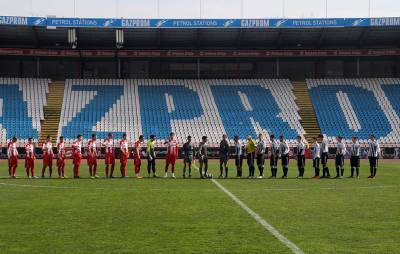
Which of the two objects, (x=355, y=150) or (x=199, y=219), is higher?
(x=355, y=150)

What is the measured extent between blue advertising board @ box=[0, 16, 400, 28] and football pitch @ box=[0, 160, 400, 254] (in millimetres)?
33224

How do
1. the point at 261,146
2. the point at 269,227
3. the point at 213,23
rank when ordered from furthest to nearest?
the point at 213,23
the point at 261,146
the point at 269,227

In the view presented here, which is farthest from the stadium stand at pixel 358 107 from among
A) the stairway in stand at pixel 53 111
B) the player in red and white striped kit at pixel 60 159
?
the player in red and white striped kit at pixel 60 159

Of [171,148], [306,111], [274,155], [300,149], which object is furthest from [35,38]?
[300,149]

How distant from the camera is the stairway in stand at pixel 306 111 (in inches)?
2107

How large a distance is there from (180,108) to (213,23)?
8298 millimetres

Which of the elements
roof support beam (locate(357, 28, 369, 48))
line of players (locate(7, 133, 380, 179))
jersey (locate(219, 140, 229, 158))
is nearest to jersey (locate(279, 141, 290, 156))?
line of players (locate(7, 133, 380, 179))

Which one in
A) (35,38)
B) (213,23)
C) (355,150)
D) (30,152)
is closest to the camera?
(30,152)

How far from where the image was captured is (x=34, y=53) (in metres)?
56.8

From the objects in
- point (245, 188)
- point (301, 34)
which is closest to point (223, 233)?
point (245, 188)

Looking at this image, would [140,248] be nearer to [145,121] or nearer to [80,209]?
[80,209]

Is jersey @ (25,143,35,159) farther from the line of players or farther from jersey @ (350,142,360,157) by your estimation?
jersey @ (350,142,360,157)

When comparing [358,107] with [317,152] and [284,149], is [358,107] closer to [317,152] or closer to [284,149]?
[317,152]

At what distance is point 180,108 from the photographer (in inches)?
2217
